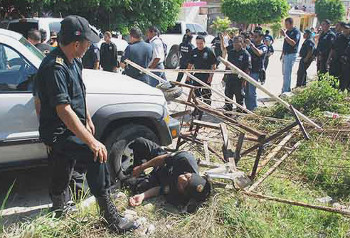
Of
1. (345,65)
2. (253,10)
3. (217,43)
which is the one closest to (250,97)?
(345,65)

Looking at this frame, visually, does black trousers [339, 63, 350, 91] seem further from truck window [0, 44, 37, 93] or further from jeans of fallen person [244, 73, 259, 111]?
truck window [0, 44, 37, 93]

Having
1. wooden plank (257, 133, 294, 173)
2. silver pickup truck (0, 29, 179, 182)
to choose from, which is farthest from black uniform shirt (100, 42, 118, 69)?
wooden plank (257, 133, 294, 173)

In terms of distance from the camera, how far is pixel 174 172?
12.8 feet

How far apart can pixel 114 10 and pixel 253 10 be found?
28079 mm

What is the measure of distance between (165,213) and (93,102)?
4.32ft

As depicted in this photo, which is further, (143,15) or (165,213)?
(143,15)

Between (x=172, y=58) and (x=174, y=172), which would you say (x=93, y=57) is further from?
(x=172, y=58)

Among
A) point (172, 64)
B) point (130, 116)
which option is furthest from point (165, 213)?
point (172, 64)

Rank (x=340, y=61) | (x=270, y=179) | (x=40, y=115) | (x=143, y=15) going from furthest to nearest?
(x=143, y=15)
(x=340, y=61)
(x=270, y=179)
(x=40, y=115)

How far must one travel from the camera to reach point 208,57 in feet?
24.0

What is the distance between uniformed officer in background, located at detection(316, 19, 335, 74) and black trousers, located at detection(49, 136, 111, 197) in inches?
320

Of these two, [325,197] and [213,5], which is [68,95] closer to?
[325,197]

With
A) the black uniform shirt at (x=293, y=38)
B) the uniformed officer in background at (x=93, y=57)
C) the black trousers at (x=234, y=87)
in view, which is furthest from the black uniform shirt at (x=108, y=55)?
the black uniform shirt at (x=293, y=38)

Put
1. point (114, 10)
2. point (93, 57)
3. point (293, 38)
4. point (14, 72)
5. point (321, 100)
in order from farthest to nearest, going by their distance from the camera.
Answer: point (114, 10), point (293, 38), point (93, 57), point (321, 100), point (14, 72)
